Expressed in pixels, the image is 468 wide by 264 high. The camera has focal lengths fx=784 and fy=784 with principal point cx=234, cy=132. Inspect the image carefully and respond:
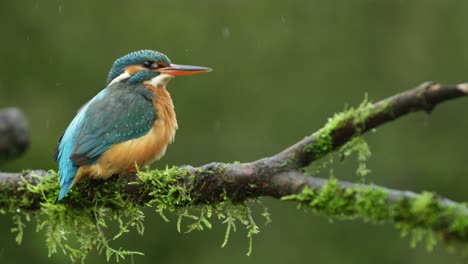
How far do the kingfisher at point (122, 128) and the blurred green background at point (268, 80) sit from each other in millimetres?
4507

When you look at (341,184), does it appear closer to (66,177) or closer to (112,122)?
(66,177)

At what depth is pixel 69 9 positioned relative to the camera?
986 cm

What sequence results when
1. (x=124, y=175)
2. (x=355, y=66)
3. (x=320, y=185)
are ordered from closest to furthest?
(x=320, y=185), (x=124, y=175), (x=355, y=66)

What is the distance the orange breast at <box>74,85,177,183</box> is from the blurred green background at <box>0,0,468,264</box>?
4706mm

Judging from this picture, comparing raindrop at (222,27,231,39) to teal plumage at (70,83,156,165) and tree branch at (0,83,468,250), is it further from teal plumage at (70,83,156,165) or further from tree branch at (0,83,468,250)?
tree branch at (0,83,468,250)

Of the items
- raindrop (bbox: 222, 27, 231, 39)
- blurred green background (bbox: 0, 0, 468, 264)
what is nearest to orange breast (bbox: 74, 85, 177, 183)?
blurred green background (bbox: 0, 0, 468, 264)

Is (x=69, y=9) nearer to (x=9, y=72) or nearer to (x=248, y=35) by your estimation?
(x=9, y=72)

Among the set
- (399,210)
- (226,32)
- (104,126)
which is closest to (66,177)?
(104,126)

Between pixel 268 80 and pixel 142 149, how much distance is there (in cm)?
594

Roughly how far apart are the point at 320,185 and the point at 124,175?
4.71ft

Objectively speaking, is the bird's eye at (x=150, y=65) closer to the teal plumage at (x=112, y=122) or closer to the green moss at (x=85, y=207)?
the teal plumage at (x=112, y=122)

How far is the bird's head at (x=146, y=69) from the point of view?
15.4ft

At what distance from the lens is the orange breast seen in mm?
3900

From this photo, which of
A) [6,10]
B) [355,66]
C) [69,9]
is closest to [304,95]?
[355,66]
